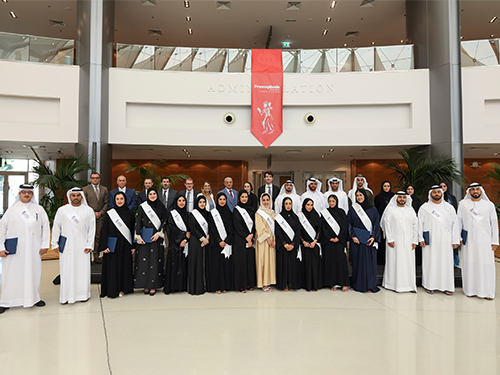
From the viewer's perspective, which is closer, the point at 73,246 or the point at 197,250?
the point at 73,246

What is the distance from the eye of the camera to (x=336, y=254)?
5.68 meters

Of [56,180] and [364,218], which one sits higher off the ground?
[56,180]

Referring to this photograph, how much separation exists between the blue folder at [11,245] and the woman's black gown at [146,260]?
1.65 metres

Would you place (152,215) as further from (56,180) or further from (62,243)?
(56,180)

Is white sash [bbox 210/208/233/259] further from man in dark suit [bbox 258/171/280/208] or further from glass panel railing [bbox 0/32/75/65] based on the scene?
glass panel railing [bbox 0/32/75/65]

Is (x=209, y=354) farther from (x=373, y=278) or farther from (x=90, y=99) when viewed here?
(x=90, y=99)

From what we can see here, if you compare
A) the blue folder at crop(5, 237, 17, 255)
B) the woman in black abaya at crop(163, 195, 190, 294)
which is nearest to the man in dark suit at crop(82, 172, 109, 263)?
the blue folder at crop(5, 237, 17, 255)

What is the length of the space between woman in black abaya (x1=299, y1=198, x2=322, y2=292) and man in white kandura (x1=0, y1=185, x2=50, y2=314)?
4.03 meters

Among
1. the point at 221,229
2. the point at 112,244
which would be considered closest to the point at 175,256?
the point at 221,229

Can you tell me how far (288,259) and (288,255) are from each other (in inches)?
2.6

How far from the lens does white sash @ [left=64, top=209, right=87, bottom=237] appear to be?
16.7 feet

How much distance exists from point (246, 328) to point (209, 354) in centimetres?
77

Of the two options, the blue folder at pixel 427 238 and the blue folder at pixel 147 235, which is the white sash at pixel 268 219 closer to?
the blue folder at pixel 147 235

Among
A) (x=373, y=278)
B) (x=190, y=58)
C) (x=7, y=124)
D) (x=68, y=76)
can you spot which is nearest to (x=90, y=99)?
(x=68, y=76)
